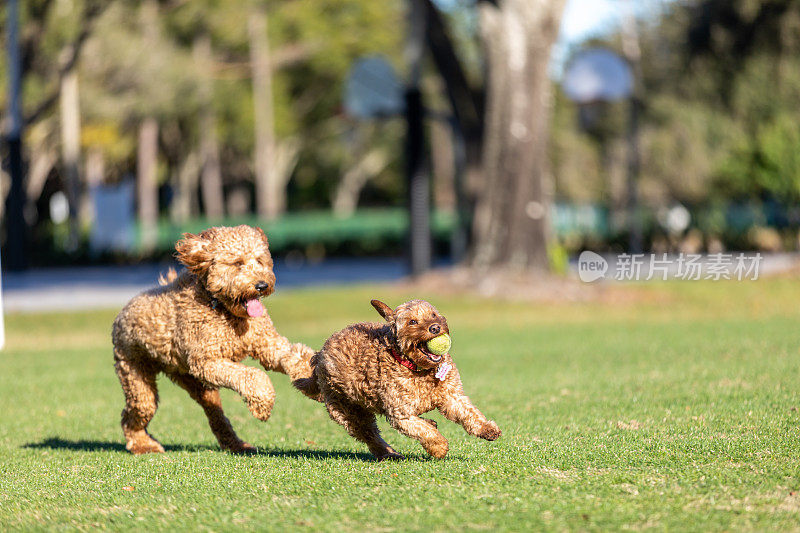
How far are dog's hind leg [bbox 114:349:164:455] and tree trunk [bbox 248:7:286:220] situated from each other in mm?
42952

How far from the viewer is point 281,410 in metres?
10.5

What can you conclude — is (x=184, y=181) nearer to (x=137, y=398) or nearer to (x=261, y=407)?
(x=137, y=398)

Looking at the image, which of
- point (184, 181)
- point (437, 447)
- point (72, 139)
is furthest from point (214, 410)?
point (184, 181)

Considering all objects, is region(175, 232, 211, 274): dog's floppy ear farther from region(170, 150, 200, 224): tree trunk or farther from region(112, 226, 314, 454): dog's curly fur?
A: region(170, 150, 200, 224): tree trunk

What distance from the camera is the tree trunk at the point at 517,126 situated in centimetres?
2341

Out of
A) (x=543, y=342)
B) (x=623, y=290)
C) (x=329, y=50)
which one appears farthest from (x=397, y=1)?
(x=543, y=342)

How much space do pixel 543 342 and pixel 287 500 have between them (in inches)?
424

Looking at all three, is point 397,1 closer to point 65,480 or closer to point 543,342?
point 543,342

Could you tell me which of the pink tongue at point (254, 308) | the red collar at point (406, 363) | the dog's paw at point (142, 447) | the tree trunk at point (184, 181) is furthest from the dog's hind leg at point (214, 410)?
the tree trunk at point (184, 181)

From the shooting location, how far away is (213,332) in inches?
276

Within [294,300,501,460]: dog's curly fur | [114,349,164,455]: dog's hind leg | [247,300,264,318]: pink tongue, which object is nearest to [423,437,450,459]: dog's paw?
[294,300,501,460]: dog's curly fur

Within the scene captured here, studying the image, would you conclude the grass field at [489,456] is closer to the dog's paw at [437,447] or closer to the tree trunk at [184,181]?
the dog's paw at [437,447]

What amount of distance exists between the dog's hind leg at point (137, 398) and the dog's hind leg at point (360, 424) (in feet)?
5.83

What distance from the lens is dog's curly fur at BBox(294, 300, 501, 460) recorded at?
6.18 metres
